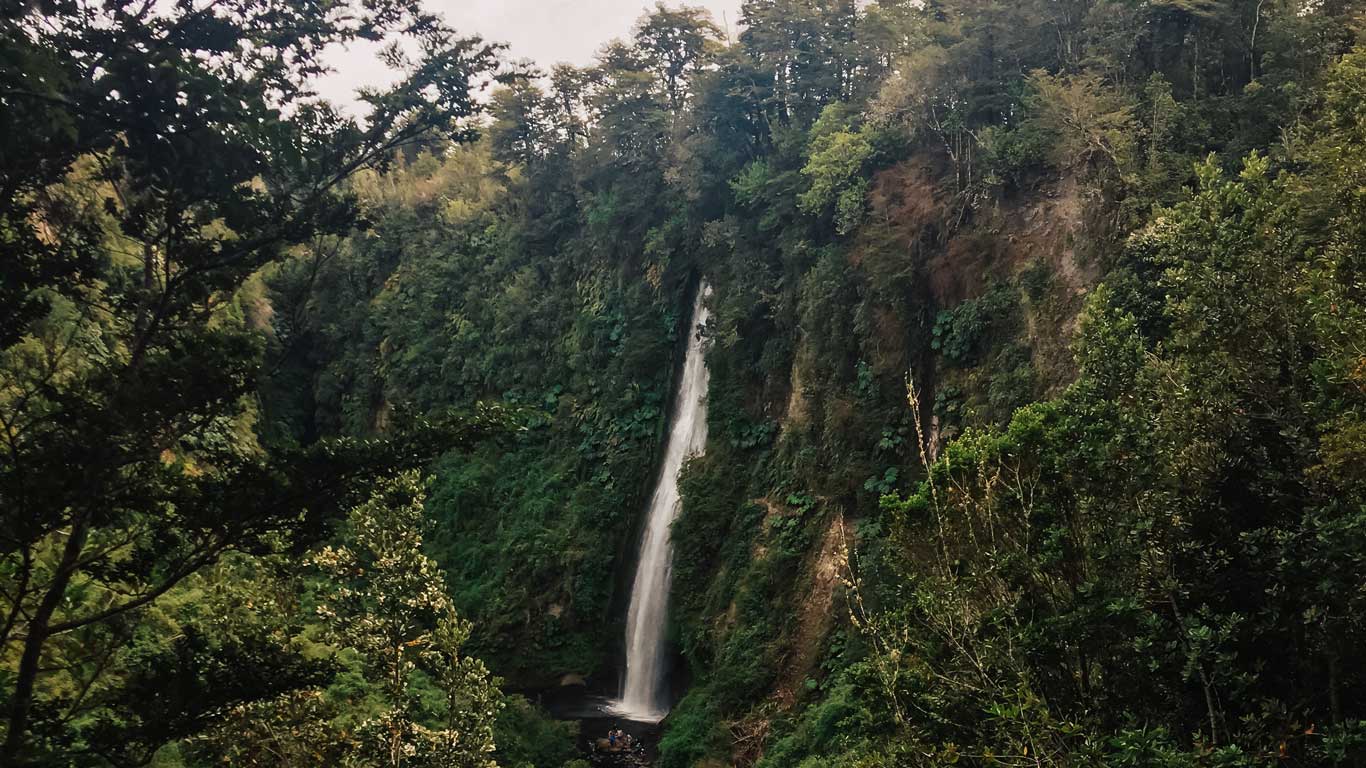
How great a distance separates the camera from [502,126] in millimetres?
29078

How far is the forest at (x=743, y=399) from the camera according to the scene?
5953 mm

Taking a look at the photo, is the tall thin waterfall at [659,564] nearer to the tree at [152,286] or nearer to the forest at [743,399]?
the forest at [743,399]

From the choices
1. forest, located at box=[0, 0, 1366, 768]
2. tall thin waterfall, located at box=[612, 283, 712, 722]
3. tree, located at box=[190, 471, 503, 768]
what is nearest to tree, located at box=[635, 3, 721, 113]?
forest, located at box=[0, 0, 1366, 768]

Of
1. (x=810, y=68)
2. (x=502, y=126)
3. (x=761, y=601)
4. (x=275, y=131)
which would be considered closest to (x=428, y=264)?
(x=502, y=126)

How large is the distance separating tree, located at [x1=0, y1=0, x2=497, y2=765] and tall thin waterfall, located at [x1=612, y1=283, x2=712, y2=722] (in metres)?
14.1

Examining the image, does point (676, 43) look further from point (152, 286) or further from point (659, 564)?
point (152, 286)

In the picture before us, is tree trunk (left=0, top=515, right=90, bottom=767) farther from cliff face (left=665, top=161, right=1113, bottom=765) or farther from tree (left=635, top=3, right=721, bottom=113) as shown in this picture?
tree (left=635, top=3, right=721, bottom=113)

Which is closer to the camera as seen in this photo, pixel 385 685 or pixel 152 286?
pixel 152 286

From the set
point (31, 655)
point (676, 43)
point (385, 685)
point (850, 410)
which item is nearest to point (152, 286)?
point (31, 655)

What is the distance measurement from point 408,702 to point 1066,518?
286 inches

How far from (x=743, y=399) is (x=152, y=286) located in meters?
15.1

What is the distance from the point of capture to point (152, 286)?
21.4ft

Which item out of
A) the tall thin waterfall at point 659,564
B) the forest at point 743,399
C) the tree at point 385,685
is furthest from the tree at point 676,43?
the tree at point 385,685

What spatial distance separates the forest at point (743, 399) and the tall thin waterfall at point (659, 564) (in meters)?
0.64
